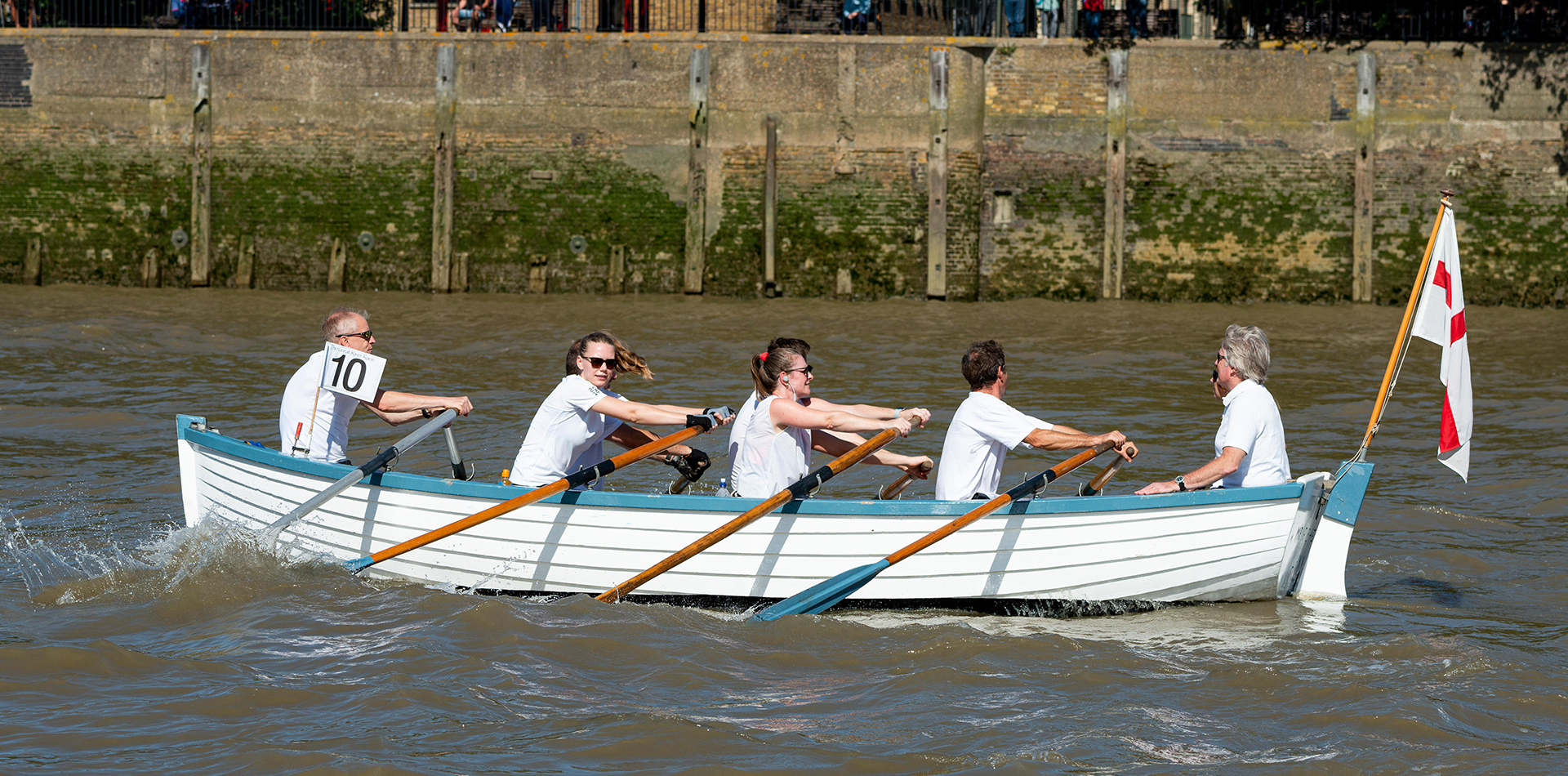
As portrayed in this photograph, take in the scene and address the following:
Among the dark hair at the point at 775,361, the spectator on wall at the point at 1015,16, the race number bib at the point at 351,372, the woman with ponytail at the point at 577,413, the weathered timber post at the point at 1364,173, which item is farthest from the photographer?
the spectator on wall at the point at 1015,16

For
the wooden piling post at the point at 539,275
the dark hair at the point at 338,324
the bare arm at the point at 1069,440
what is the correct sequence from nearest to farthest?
1. the bare arm at the point at 1069,440
2. the dark hair at the point at 338,324
3. the wooden piling post at the point at 539,275

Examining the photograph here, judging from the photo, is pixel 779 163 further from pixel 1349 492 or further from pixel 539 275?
pixel 1349 492

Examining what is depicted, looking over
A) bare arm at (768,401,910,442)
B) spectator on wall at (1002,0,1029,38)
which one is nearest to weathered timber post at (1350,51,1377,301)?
spectator on wall at (1002,0,1029,38)

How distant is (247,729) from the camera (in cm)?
588

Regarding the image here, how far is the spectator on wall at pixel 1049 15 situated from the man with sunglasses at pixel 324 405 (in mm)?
13843

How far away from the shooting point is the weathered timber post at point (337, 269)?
770 inches

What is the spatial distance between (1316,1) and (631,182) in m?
9.29

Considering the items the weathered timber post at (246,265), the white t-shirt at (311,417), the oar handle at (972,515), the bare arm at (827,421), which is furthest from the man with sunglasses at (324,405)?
the weathered timber post at (246,265)

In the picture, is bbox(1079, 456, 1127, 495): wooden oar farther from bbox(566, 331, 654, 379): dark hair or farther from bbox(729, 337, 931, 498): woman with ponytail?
bbox(566, 331, 654, 379): dark hair

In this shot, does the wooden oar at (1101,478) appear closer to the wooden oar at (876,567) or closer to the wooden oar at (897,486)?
the wooden oar at (876,567)

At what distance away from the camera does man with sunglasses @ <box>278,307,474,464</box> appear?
8.12 m

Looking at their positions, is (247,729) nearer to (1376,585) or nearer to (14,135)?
(1376,585)

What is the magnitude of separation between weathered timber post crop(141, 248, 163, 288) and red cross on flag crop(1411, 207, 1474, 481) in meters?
16.6

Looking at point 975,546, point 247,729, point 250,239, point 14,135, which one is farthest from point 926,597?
point 14,135
